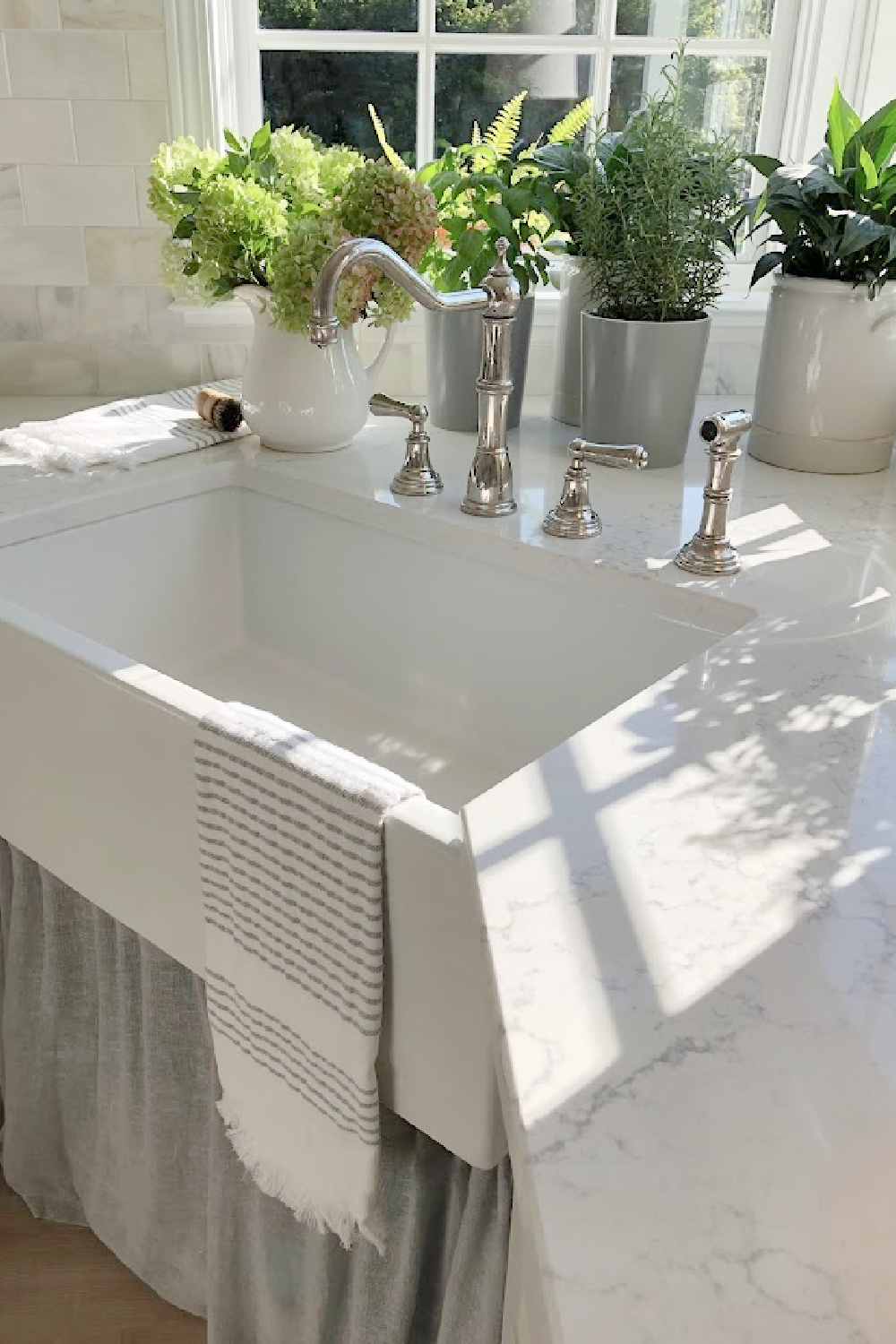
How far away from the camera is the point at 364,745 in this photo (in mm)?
1370

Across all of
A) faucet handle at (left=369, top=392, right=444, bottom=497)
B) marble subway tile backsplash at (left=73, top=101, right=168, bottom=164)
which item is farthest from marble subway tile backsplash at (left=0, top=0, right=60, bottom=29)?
faucet handle at (left=369, top=392, right=444, bottom=497)

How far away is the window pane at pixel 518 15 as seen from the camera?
174 centimetres

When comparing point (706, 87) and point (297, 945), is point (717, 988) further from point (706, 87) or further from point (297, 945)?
point (706, 87)

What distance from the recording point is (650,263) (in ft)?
4.55

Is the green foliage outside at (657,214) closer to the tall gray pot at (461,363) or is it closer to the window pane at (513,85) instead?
the tall gray pot at (461,363)

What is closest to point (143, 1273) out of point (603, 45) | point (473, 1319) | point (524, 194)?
point (473, 1319)

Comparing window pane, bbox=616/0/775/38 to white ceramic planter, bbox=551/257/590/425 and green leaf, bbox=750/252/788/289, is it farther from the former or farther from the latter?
green leaf, bbox=750/252/788/289

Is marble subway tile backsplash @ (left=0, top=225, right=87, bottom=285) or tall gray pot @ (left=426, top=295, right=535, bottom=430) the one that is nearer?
tall gray pot @ (left=426, top=295, right=535, bottom=430)

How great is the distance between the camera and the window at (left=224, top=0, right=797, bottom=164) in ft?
5.71

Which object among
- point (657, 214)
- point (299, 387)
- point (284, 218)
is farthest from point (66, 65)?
point (657, 214)

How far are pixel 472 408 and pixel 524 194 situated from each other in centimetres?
28

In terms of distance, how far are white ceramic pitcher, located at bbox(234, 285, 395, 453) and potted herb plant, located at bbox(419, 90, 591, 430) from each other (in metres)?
0.09

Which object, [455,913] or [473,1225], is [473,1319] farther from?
[455,913]

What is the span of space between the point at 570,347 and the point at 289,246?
42 centimetres
